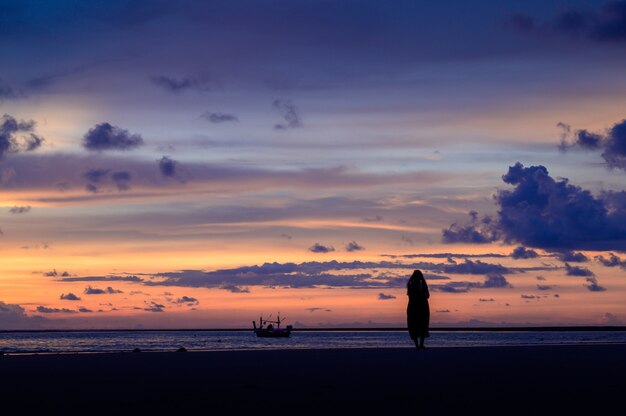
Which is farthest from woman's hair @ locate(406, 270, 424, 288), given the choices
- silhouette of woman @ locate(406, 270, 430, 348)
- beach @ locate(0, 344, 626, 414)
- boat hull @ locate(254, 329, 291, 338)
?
boat hull @ locate(254, 329, 291, 338)

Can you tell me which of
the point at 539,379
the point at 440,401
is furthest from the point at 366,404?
the point at 539,379

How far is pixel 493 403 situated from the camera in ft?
43.1

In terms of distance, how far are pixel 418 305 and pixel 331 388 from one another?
46.4 feet

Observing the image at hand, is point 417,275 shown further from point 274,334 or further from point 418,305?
point 274,334

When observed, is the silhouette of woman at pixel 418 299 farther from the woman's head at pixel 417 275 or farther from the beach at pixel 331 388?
the beach at pixel 331 388

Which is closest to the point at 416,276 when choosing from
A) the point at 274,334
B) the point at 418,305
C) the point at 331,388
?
the point at 418,305

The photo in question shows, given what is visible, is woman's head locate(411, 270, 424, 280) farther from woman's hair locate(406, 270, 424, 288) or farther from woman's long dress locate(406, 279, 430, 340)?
woman's long dress locate(406, 279, 430, 340)

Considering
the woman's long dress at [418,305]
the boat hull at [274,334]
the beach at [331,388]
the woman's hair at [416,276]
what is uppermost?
the boat hull at [274,334]

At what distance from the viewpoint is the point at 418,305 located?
97.3 ft

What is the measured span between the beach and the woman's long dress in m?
6.03

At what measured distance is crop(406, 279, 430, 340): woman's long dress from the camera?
1162 inches

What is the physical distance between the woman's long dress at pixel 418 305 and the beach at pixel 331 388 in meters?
6.03

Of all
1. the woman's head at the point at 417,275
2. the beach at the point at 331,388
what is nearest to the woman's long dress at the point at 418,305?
the woman's head at the point at 417,275

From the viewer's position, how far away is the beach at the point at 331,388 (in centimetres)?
1295
